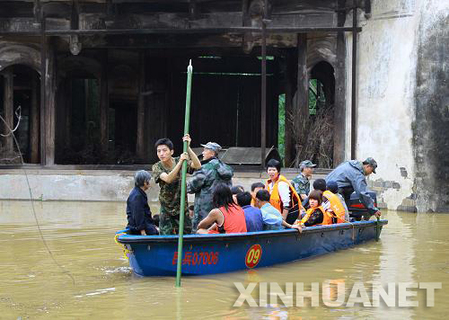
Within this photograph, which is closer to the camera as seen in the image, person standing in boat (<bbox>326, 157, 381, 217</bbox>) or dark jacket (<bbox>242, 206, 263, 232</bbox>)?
dark jacket (<bbox>242, 206, 263, 232</bbox>)

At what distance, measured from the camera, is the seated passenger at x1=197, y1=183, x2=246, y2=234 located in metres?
9.72

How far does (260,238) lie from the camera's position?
1001cm

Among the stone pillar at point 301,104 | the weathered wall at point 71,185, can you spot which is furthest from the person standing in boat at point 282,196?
the weathered wall at point 71,185

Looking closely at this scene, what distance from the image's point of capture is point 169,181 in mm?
9281

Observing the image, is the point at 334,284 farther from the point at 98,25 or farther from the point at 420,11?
the point at 98,25

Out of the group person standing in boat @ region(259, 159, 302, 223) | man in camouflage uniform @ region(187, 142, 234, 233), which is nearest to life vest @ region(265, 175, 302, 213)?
person standing in boat @ region(259, 159, 302, 223)

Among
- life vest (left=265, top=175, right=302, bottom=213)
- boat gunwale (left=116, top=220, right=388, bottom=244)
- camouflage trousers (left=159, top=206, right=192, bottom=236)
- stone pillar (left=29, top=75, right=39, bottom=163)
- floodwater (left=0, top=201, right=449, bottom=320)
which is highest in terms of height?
stone pillar (left=29, top=75, right=39, bottom=163)

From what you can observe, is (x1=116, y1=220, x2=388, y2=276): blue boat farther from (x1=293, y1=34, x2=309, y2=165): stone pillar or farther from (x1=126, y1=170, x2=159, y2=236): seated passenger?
(x1=293, y1=34, x2=309, y2=165): stone pillar

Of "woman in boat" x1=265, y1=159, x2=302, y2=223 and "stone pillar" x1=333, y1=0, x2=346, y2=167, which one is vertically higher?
"stone pillar" x1=333, y1=0, x2=346, y2=167

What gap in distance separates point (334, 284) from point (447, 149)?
927cm

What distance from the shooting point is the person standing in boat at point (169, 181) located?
9312 millimetres

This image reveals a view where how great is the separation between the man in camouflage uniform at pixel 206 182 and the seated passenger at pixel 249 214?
0.99 feet

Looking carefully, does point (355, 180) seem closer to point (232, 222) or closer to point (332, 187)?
point (332, 187)

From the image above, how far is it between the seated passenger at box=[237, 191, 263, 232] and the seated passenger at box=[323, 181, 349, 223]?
1958mm
